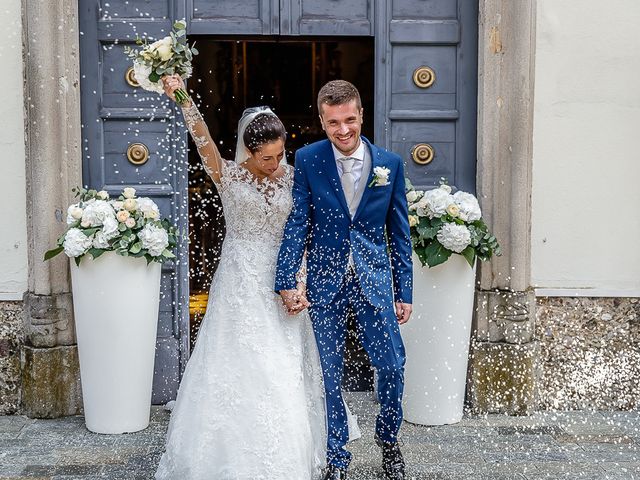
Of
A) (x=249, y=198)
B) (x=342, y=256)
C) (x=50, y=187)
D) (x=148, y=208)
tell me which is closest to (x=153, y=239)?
(x=148, y=208)

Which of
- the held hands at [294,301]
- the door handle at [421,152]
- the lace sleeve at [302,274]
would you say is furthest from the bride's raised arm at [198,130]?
the door handle at [421,152]

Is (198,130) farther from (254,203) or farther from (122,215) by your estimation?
(122,215)

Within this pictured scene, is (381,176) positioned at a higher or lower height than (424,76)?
lower

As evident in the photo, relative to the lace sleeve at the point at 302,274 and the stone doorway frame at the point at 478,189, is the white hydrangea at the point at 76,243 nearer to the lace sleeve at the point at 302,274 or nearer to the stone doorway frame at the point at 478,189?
the stone doorway frame at the point at 478,189

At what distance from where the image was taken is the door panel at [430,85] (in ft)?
19.3

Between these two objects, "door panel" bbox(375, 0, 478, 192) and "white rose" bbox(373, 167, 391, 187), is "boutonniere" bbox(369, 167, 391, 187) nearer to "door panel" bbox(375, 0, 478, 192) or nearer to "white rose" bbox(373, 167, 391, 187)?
"white rose" bbox(373, 167, 391, 187)

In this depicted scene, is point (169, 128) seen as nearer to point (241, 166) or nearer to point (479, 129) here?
point (241, 166)

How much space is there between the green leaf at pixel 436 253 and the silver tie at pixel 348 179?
112cm

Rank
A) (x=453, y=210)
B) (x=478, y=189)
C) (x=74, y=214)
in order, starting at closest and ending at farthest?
(x=74, y=214) < (x=453, y=210) < (x=478, y=189)

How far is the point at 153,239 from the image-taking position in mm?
5242

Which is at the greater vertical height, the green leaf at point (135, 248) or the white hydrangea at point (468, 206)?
the white hydrangea at point (468, 206)

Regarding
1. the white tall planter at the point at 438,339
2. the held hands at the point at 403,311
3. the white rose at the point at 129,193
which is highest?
the white rose at the point at 129,193

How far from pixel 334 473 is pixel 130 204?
6.35 ft

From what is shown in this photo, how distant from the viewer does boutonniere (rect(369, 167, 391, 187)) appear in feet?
14.1
